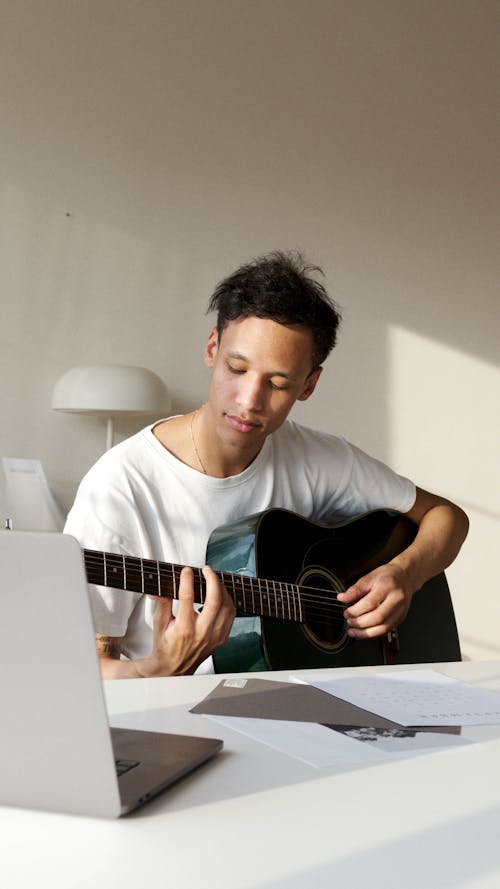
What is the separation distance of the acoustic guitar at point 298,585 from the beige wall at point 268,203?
1823mm

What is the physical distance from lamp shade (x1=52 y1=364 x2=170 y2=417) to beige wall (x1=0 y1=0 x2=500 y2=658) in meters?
0.31

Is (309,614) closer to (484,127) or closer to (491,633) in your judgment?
(491,633)

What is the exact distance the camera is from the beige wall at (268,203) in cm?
353

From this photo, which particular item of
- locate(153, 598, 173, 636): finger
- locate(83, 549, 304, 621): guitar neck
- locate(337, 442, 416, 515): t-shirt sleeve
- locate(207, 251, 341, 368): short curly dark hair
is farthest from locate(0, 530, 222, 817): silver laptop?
locate(337, 442, 416, 515): t-shirt sleeve

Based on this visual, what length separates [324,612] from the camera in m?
1.78

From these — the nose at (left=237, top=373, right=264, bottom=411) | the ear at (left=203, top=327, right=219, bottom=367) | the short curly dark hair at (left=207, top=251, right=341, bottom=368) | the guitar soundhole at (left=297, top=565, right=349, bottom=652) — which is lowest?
the guitar soundhole at (left=297, top=565, right=349, bottom=652)

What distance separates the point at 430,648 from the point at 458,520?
0.30 m

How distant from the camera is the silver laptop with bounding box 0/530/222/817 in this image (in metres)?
0.62

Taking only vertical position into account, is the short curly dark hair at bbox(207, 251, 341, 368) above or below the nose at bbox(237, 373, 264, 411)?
above

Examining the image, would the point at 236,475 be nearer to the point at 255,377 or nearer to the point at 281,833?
the point at 255,377

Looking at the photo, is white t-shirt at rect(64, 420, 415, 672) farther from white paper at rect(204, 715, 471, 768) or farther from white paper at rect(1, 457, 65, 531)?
white paper at rect(1, 457, 65, 531)

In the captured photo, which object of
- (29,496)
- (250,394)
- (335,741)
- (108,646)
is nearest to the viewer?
(335,741)

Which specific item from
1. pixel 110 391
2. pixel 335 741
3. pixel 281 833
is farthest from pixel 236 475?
pixel 110 391

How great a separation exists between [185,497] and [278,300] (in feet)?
1.32
